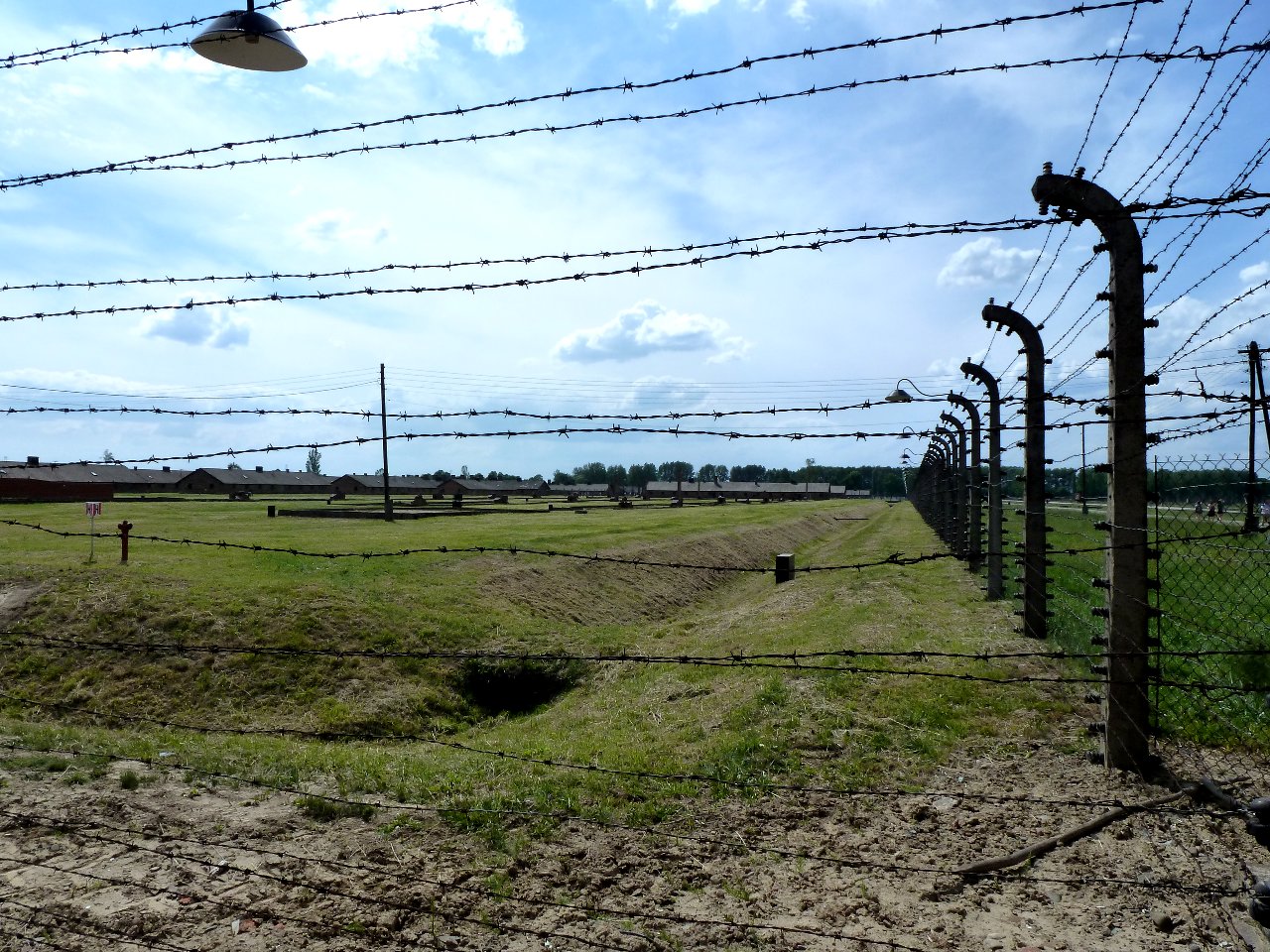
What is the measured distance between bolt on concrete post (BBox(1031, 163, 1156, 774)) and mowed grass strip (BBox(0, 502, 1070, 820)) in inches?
61.6

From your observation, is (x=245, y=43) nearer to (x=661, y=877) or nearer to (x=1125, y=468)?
(x=661, y=877)

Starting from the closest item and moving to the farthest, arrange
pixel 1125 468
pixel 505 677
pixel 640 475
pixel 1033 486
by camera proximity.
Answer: pixel 1125 468 < pixel 1033 486 < pixel 505 677 < pixel 640 475

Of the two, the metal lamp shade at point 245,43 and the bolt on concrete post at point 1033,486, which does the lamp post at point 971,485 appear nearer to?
the bolt on concrete post at point 1033,486

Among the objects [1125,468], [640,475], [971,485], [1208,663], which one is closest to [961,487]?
[971,485]

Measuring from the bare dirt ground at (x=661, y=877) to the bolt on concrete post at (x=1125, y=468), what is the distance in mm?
513

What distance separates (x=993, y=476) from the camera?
13234 mm

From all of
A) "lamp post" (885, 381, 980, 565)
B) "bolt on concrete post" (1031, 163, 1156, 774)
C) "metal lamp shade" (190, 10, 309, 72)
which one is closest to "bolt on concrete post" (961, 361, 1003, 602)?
"lamp post" (885, 381, 980, 565)

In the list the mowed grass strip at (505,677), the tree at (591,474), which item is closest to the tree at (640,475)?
the tree at (591,474)

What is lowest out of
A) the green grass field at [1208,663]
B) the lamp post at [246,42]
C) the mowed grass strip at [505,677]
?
the mowed grass strip at [505,677]

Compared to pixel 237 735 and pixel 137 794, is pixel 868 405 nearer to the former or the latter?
pixel 137 794

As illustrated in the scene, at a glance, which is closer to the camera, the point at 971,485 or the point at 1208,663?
the point at 1208,663

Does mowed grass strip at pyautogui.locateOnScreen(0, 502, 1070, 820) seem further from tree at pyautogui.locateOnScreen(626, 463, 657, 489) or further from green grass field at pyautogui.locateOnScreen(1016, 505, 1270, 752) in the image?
tree at pyautogui.locateOnScreen(626, 463, 657, 489)

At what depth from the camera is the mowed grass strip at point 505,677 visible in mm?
8109

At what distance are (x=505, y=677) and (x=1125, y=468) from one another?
11.5m
